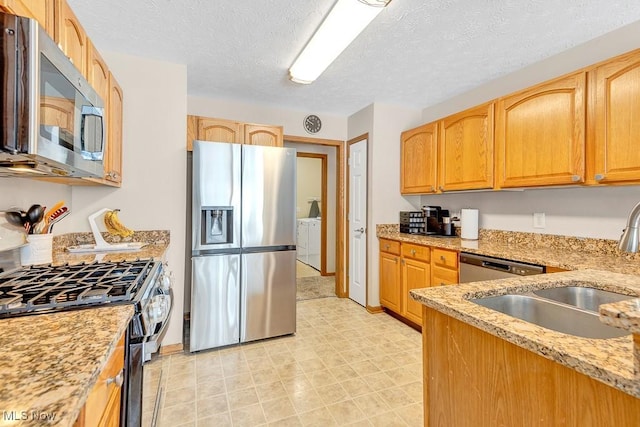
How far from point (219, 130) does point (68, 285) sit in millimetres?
2067

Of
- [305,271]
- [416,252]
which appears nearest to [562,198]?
[416,252]

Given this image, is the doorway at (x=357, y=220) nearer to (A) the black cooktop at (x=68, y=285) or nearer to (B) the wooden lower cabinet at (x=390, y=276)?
(B) the wooden lower cabinet at (x=390, y=276)

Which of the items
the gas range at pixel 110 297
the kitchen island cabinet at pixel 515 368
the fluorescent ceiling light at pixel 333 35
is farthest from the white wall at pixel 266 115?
the kitchen island cabinet at pixel 515 368

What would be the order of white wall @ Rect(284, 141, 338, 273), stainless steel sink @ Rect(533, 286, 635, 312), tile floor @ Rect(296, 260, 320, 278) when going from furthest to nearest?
tile floor @ Rect(296, 260, 320, 278), white wall @ Rect(284, 141, 338, 273), stainless steel sink @ Rect(533, 286, 635, 312)

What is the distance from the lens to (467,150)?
274 cm

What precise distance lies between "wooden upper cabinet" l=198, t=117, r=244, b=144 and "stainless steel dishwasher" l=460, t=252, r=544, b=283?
2.29m

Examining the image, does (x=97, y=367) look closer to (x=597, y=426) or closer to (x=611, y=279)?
(x=597, y=426)

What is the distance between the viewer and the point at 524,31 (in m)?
2.03

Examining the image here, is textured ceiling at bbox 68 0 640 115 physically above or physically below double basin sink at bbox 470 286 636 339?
above

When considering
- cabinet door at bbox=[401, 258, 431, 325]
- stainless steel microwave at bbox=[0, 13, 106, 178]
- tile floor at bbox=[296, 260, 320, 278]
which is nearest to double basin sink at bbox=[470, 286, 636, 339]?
stainless steel microwave at bbox=[0, 13, 106, 178]

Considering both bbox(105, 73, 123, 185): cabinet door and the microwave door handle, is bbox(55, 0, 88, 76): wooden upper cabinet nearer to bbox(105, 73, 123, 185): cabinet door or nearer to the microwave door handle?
the microwave door handle

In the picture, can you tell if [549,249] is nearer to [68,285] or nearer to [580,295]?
[580,295]

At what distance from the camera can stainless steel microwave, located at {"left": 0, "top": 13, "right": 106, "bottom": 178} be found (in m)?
0.83

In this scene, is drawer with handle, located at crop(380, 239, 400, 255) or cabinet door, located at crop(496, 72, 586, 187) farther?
drawer with handle, located at crop(380, 239, 400, 255)
